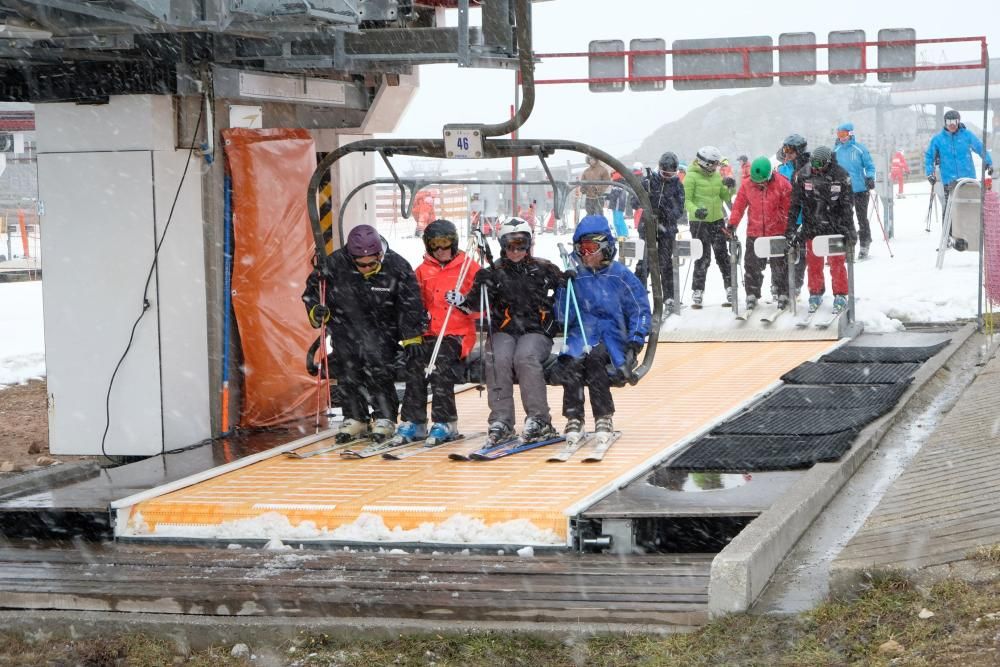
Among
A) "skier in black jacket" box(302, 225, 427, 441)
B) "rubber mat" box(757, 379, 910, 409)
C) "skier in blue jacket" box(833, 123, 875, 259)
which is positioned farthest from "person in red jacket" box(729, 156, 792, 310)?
"skier in black jacket" box(302, 225, 427, 441)

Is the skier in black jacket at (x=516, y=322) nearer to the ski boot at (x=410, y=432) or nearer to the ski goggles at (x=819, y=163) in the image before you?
the ski boot at (x=410, y=432)

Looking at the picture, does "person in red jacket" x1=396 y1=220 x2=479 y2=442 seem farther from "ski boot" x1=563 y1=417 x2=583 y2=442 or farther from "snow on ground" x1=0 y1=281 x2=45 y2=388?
"snow on ground" x1=0 y1=281 x2=45 y2=388

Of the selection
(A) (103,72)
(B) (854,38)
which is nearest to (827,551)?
(A) (103,72)

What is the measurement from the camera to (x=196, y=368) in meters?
11.0

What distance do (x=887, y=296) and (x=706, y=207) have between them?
10.9ft

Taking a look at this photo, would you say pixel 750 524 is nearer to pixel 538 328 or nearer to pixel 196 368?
pixel 538 328

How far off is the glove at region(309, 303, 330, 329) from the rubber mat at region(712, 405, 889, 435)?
2853 millimetres

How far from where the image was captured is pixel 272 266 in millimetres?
11406

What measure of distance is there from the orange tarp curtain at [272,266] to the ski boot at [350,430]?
43.9 inches

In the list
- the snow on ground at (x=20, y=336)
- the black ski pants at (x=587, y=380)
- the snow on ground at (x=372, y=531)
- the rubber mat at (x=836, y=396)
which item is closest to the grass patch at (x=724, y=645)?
the snow on ground at (x=372, y=531)

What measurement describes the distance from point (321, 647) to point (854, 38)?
17663 millimetres

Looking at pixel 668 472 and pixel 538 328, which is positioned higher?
pixel 538 328

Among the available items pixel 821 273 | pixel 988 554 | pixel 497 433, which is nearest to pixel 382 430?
pixel 497 433

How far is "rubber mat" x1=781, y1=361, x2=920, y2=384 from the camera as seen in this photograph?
12641 mm
